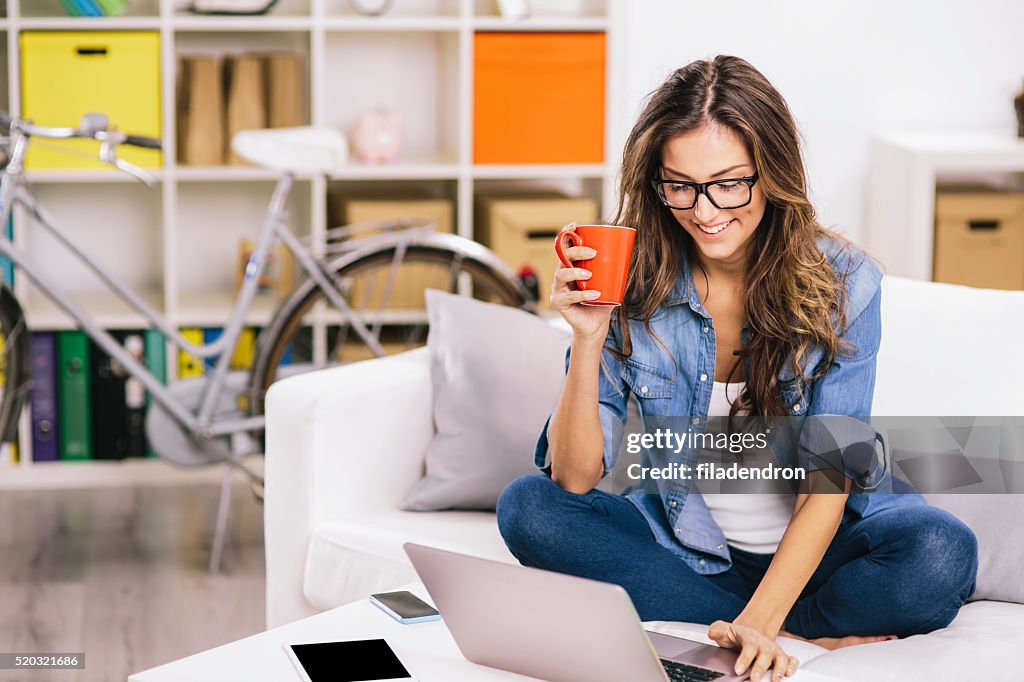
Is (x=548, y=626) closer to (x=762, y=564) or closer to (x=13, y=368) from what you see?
(x=762, y=564)

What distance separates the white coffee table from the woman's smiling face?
571mm

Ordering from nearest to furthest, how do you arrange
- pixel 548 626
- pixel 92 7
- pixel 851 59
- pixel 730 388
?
1. pixel 548 626
2. pixel 730 388
3. pixel 92 7
4. pixel 851 59

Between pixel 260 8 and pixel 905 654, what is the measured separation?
251 centimetres

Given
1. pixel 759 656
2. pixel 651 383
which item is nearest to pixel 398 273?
pixel 651 383

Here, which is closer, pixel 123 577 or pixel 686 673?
pixel 686 673

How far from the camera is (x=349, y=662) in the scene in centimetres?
133

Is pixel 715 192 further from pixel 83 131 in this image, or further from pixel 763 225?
pixel 83 131

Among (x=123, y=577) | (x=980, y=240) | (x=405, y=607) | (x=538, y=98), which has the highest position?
(x=538, y=98)

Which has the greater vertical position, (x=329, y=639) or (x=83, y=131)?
(x=83, y=131)

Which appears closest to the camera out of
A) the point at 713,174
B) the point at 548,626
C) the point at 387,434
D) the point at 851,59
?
the point at 548,626

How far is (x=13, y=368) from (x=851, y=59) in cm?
240

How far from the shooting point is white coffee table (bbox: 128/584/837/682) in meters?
1.31

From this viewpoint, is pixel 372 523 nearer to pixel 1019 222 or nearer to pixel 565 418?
pixel 565 418

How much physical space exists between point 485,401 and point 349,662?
2.97ft
